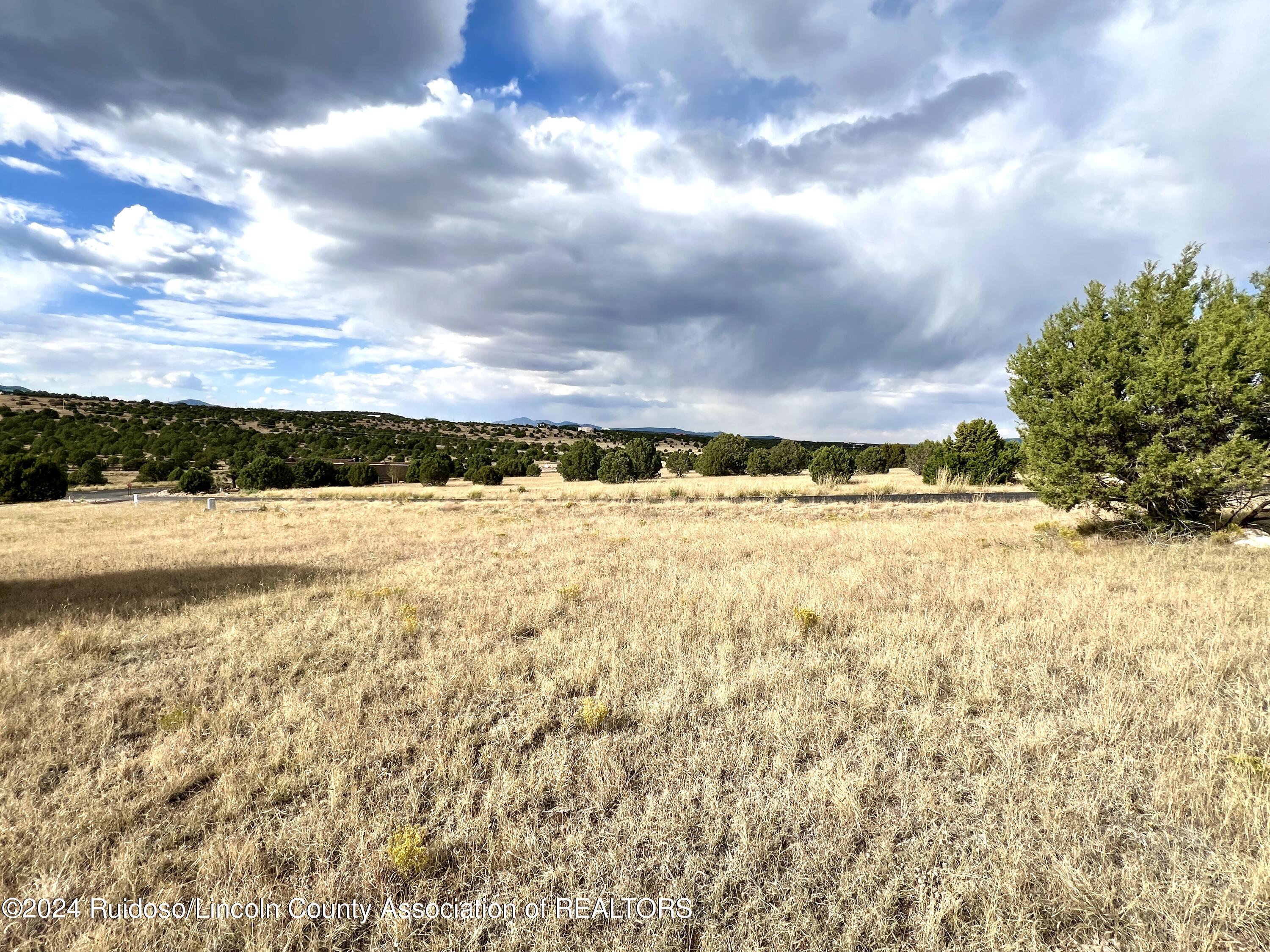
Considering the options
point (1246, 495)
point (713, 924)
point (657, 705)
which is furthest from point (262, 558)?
point (1246, 495)

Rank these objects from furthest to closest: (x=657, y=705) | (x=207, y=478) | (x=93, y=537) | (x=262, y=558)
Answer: (x=207, y=478), (x=93, y=537), (x=262, y=558), (x=657, y=705)

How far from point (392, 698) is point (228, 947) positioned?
2.69m

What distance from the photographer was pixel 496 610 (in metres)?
8.20

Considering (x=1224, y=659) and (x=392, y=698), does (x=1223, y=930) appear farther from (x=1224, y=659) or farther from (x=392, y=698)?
(x=392, y=698)

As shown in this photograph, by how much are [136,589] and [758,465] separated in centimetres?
4868

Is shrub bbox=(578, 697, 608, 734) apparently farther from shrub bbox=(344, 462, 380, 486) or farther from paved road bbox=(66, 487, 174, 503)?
shrub bbox=(344, 462, 380, 486)

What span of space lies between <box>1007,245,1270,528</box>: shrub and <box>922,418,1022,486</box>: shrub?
22.9m

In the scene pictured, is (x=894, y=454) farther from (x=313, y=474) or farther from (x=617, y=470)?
(x=313, y=474)

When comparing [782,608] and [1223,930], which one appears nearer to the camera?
[1223,930]

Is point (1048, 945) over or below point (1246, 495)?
below

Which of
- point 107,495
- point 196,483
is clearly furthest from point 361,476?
point 107,495

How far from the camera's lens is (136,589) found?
9.78 m

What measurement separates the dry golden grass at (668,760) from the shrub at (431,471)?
140ft

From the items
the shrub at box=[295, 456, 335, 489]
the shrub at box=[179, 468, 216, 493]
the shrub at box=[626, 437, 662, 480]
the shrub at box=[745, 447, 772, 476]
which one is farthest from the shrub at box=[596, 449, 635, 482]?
the shrub at box=[179, 468, 216, 493]
